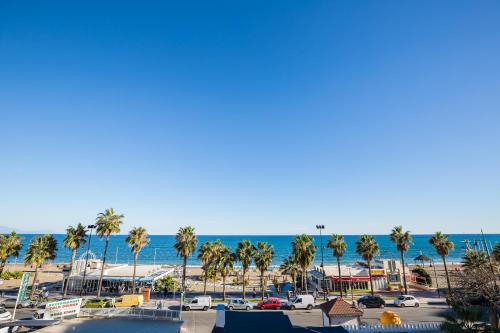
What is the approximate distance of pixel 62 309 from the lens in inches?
1024

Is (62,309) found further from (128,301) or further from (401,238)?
(401,238)

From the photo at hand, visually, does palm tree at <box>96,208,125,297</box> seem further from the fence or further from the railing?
the fence

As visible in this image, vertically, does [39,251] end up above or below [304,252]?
below

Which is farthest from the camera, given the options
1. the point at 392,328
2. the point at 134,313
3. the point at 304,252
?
the point at 304,252

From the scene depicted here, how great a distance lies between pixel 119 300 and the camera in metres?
40.5

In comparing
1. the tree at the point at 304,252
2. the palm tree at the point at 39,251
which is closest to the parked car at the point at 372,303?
the tree at the point at 304,252

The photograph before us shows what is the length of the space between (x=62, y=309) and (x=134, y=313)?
6.02m

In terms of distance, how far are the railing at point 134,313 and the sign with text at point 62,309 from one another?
1070mm

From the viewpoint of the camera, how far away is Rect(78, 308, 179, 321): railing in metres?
26.4

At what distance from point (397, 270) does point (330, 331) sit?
54.0 m

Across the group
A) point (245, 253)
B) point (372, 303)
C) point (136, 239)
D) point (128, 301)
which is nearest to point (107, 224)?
point (136, 239)

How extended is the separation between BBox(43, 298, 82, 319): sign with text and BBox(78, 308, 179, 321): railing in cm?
107

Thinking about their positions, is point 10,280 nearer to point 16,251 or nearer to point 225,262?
point 16,251

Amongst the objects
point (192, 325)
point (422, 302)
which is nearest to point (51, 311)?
point (192, 325)
